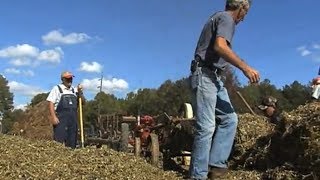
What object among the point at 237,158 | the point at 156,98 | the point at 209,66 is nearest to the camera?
the point at 209,66

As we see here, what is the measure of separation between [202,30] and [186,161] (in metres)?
3.76

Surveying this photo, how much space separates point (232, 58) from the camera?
189 inches

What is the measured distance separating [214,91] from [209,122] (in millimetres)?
319

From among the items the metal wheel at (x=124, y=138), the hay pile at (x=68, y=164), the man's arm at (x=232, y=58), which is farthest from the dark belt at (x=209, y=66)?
the metal wheel at (x=124, y=138)

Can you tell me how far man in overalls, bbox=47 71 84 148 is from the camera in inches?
368

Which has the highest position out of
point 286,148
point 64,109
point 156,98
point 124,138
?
point 156,98

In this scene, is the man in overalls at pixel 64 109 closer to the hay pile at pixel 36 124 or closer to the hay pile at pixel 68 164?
the hay pile at pixel 68 164

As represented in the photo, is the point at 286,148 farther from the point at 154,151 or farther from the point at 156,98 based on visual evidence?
the point at 156,98

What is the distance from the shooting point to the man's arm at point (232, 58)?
463 centimetres

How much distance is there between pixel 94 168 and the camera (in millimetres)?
5223

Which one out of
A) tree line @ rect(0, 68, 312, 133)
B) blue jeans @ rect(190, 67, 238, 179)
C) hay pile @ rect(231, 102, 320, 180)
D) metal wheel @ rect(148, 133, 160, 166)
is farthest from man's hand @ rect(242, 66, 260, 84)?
tree line @ rect(0, 68, 312, 133)

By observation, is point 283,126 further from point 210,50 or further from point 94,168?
point 94,168

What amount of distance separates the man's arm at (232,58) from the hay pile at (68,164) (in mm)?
1424

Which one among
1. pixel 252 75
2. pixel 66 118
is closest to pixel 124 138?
pixel 66 118
